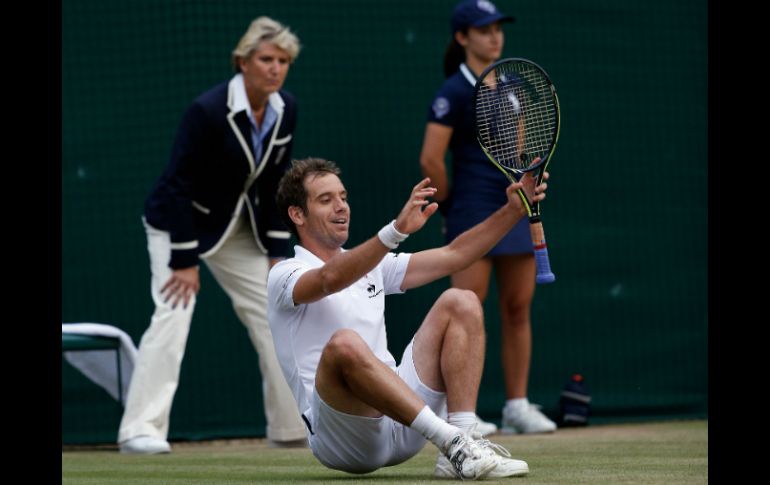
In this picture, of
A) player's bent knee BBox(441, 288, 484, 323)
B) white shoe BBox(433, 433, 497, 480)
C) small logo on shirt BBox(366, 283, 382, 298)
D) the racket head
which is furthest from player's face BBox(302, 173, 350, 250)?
white shoe BBox(433, 433, 497, 480)

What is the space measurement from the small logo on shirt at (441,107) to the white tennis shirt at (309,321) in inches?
86.7

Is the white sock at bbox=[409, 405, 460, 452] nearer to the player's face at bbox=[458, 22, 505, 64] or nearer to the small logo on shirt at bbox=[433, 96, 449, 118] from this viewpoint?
the small logo on shirt at bbox=[433, 96, 449, 118]

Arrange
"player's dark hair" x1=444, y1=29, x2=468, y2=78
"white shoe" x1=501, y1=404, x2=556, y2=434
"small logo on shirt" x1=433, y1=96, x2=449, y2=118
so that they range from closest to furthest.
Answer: "small logo on shirt" x1=433, y1=96, x2=449, y2=118
"white shoe" x1=501, y1=404, x2=556, y2=434
"player's dark hair" x1=444, y1=29, x2=468, y2=78

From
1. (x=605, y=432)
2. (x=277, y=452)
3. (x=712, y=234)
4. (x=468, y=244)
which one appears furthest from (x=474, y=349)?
(x=712, y=234)

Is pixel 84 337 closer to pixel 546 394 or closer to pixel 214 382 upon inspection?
pixel 214 382

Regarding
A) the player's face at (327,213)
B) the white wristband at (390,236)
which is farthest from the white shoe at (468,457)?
the player's face at (327,213)

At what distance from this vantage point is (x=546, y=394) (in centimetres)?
712

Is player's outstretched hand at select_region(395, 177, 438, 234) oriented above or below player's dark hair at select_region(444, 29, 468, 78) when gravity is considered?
below

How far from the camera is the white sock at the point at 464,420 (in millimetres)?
4035

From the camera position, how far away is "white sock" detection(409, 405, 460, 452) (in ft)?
12.7

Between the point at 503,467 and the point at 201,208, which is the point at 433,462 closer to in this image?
the point at 503,467

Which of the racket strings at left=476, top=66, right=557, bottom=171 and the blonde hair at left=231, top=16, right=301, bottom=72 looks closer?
the racket strings at left=476, top=66, right=557, bottom=171

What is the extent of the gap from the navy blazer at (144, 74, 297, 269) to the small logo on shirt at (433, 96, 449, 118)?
26.6 inches

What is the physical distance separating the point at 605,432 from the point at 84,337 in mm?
2581
